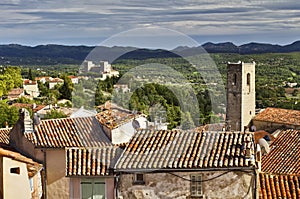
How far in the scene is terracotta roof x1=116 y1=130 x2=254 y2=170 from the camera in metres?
13.9

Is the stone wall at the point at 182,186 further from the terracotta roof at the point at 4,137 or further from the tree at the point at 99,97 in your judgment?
the terracotta roof at the point at 4,137

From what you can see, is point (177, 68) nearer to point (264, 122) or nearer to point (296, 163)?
point (296, 163)

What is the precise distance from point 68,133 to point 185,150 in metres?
4.91

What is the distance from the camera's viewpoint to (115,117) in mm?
14891

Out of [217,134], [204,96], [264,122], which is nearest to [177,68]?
[204,96]

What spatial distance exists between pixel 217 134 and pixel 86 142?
13.3 ft

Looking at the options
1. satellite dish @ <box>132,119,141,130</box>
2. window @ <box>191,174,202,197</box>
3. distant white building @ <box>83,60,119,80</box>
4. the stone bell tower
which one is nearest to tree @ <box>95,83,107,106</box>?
distant white building @ <box>83,60,119,80</box>

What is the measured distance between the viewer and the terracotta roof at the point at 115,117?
14609 millimetres

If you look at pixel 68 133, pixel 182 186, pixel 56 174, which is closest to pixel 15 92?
pixel 68 133

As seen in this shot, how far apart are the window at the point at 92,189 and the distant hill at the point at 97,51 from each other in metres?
3.25

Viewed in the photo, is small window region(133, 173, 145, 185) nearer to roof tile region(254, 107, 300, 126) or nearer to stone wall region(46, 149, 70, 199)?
stone wall region(46, 149, 70, 199)

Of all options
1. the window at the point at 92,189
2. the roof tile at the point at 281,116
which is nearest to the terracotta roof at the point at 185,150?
the window at the point at 92,189

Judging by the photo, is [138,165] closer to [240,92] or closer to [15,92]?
[240,92]

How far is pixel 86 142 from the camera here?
659 inches
